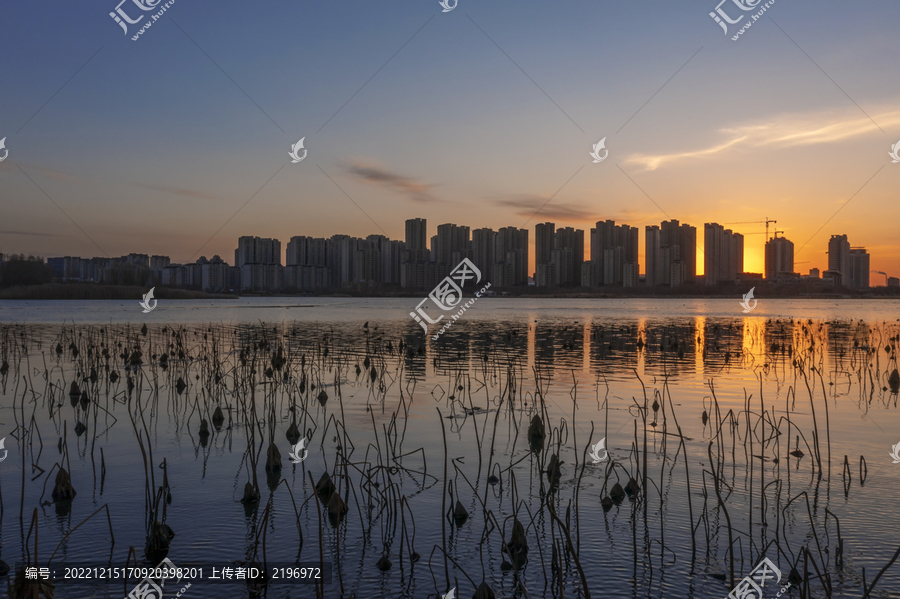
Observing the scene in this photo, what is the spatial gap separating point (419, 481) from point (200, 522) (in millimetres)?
2679

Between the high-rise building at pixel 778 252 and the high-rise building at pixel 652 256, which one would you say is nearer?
the high-rise building at pixel 778 252

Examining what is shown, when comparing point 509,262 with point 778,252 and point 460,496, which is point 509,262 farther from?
point 460,496

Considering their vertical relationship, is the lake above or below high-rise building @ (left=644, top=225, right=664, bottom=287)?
below

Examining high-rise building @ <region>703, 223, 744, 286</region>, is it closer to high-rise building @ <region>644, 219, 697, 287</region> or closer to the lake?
high-rise building @ <region>644, 219, 697, 287</region>

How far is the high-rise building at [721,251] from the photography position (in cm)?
14638

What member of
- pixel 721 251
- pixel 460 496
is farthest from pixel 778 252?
pixel 460 496

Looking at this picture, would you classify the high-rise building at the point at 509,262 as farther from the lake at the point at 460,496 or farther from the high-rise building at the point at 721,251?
the lake at the point at 460,496

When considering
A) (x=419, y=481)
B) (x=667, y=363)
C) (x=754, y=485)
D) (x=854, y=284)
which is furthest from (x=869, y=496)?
(x=854, y=284)

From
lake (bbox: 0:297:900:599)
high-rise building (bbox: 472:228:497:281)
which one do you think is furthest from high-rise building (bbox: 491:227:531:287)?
lake (bbox: 0:297:900:599)

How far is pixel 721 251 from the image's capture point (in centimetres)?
14800

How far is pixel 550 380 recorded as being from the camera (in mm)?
16281

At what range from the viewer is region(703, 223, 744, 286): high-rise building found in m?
146

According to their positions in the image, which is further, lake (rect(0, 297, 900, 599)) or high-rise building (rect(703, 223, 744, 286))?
high-rise building (rect(703, 223, 744, 286))

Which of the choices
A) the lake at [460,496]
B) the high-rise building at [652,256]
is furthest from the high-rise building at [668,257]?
the lake at [460,496]
